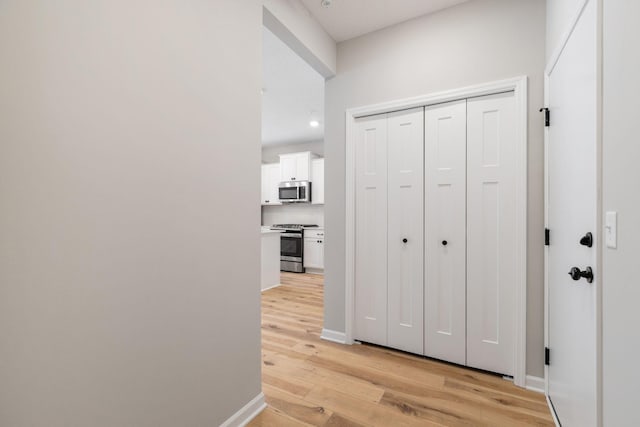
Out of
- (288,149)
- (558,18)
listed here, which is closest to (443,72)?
(558,18)

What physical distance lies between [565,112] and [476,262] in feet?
3.61

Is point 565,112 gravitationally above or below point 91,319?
above

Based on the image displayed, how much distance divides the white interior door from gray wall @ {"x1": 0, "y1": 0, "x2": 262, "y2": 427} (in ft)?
5.18

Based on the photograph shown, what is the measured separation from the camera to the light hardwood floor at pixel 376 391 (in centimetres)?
162

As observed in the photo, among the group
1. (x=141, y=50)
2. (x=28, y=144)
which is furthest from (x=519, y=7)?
(x=28, y=144)

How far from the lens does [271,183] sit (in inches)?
258

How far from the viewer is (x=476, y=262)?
2.11 metres

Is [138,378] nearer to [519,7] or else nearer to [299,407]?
[299,407]

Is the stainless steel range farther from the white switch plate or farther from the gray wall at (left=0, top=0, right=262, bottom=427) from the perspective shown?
the white switch plate

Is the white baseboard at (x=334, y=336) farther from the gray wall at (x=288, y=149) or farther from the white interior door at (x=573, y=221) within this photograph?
the gray wall at (x=288, y=149)

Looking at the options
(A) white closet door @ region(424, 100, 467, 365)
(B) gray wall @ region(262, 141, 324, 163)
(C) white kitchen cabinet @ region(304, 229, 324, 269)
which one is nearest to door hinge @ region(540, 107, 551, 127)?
(A) white closet door @ region(424, 100, 467, 365)

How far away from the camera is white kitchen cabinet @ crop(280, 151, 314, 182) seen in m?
6.04

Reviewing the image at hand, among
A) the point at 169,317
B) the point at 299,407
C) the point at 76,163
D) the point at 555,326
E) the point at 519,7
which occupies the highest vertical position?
the point at 519,7

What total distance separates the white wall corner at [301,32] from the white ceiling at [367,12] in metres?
0.08
